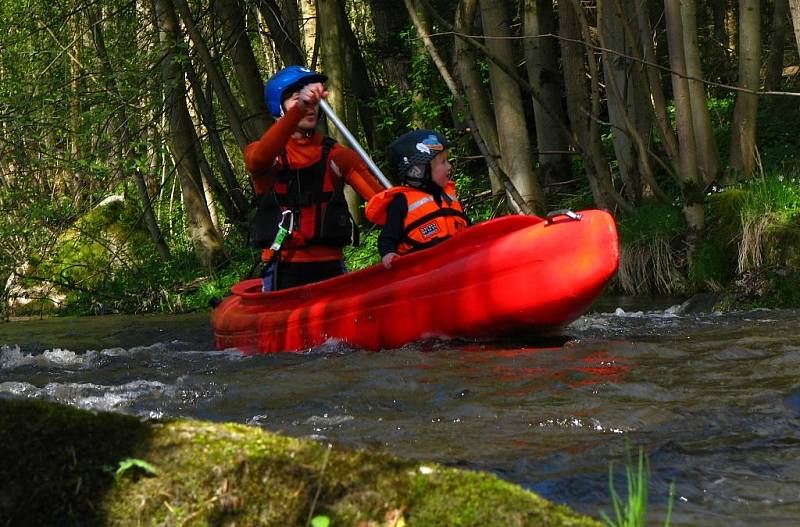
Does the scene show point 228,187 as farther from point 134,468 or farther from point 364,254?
point 134,468

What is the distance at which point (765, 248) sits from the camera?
26.5ft

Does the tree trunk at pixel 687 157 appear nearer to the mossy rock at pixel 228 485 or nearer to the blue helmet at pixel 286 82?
the blue helmet at pixel 286 82

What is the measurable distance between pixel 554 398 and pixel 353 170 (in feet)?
9.76

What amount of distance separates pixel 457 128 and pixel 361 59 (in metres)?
2.22

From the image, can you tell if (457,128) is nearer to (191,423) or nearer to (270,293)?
(270,293)

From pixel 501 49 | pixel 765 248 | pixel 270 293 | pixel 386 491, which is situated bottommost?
pixel 765 248

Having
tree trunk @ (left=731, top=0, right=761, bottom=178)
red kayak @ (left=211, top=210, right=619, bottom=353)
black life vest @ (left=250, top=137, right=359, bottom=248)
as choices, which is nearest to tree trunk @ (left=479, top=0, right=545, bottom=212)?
tree trunk @ (left=731, top=0, right=761, bottom=178)

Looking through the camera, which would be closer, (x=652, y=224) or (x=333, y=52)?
(x=652, y=224)

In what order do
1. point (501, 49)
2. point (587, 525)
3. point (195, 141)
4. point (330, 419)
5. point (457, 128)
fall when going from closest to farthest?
point (587, 525)
point (330, 419)
point (501, 49)
point (457, 128)
point (195, 141)

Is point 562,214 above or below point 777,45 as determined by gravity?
below

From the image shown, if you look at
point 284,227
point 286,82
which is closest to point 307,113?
point 286,82

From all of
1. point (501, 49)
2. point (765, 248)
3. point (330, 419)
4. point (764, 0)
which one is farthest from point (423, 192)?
point (764, 0)

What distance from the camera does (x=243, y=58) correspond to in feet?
43.6

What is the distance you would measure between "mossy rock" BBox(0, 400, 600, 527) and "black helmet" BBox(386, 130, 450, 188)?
14.9 ft
